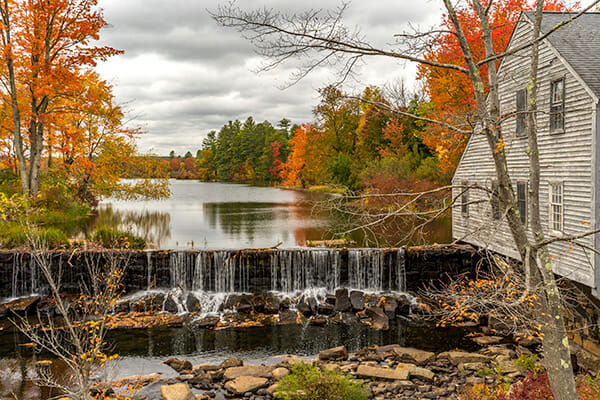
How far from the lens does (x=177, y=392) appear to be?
931 cm

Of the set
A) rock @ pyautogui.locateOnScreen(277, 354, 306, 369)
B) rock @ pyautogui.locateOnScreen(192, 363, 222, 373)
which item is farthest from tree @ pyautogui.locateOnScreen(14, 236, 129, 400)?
rock @ pyautogui.locateOnScreen(277, 354, 306, 369)

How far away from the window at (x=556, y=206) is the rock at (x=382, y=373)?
19.3 feet

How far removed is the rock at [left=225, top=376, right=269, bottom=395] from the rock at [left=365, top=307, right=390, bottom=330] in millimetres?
5330

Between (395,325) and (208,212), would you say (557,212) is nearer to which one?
(395,325)

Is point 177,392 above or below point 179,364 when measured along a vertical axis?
above

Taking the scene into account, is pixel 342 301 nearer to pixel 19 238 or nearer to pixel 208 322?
pixel 208 322

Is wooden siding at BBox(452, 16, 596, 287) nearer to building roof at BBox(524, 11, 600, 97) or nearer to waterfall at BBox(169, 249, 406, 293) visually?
building roof at BBox(524, 11, 600, 97)

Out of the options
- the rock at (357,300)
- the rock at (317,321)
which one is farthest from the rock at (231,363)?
the rock at (357,300)

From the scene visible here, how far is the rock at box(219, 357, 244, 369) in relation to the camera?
36.1 ft

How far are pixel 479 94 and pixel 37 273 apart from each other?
685 inches

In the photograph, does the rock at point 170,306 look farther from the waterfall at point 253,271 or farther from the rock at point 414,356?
the rock at point 414,356

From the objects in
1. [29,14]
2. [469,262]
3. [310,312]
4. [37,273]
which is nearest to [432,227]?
[469,262]

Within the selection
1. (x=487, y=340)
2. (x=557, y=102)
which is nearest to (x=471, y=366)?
(x=487, y=340)

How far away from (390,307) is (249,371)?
650 centimetres
